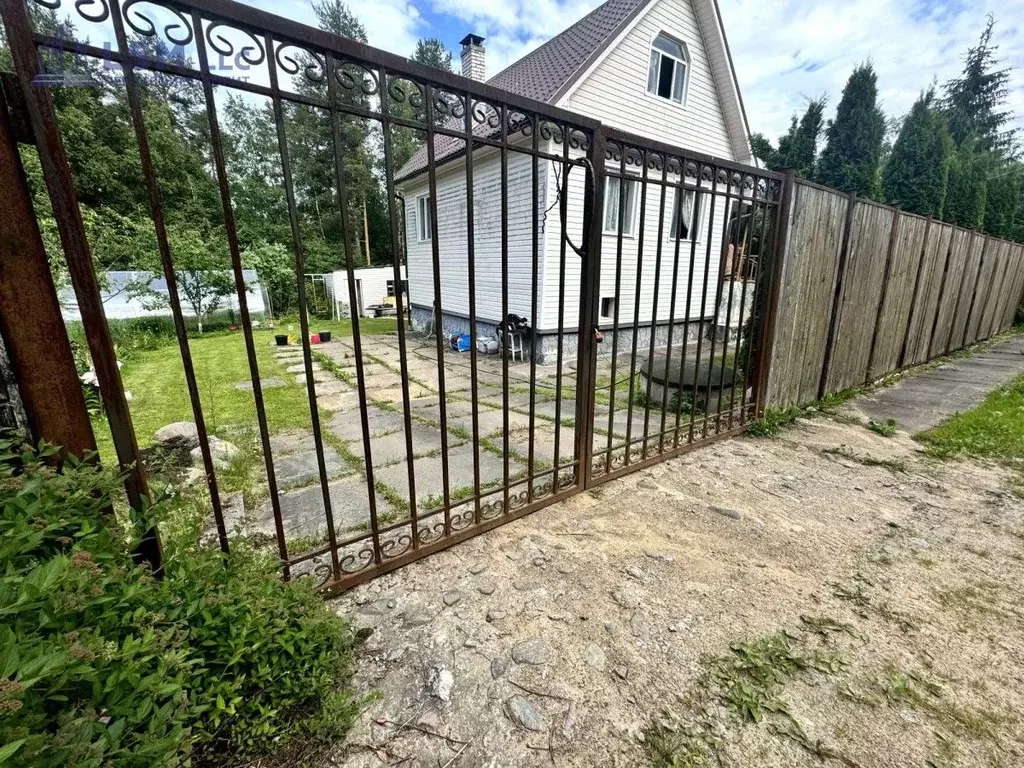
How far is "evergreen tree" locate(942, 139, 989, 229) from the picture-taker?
14680mm

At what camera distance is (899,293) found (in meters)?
5.34

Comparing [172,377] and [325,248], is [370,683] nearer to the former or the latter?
[172,377]

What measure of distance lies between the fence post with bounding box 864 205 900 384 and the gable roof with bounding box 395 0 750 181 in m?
4.95

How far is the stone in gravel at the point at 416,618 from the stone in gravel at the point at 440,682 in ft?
0.72

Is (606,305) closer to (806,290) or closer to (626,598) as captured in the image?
(806,290)

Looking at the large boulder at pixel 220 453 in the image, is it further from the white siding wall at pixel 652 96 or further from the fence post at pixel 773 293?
the white siding wall at pixel 652 96

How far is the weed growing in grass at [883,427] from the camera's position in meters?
3.72

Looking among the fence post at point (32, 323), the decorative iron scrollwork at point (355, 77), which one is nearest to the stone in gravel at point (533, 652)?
the fence post at point (32, 323)

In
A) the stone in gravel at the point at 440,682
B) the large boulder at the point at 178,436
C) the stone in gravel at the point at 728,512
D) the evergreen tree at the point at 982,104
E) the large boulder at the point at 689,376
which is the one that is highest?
the evergreen tree at the point at 982,104

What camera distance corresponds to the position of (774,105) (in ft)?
90.2

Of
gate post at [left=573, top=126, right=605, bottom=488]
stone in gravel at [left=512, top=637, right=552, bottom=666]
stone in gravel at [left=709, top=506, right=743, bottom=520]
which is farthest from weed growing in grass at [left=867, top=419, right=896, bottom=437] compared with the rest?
stone in gravel at [left=512, top=637, right=552, bottom=666]

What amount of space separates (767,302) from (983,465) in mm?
1870

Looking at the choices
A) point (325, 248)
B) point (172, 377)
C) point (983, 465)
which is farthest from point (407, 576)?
point (325, 248)

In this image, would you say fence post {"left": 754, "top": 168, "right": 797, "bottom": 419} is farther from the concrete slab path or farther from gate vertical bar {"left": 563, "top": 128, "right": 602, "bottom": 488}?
gate vertical bar {"left": 563, "top": 128, "right": 602, "bottom": 488}
